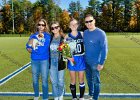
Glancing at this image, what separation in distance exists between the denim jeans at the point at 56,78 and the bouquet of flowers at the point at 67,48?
311mm

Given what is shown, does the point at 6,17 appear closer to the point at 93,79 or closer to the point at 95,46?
the point at 93,79

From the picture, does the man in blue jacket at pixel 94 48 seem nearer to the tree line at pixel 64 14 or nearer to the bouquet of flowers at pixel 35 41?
the bouquet of flowers at pixel 35 41

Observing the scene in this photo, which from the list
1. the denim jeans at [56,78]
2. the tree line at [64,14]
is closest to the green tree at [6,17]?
the tree line at [64,14]

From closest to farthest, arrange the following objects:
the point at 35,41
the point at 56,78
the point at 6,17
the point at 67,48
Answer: the point at 67,48 → the point at 35,41 → the point at 56,78 → the point at 6,17

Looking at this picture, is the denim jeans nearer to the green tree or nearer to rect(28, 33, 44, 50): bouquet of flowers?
rect(28, 33, 44, 50): bouquet of flowers

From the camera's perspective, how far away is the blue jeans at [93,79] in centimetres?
694

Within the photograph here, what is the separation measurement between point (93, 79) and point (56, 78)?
2.71 feet

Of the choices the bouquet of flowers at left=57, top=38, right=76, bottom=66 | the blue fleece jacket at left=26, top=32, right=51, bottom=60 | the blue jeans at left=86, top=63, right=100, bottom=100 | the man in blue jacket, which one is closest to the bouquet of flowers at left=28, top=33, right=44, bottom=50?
the blue fleece jacket at left=26, top=32, right=51, bottom=60

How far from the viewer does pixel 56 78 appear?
7.00 meters

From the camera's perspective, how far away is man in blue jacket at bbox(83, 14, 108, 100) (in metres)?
6.71

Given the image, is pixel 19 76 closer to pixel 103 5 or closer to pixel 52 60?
pixel 52 60

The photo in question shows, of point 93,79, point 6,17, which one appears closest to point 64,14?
point 6,17

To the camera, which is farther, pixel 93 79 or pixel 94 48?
pixel 93 79

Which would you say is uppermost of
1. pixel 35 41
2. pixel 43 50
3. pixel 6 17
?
pixel 6 17
